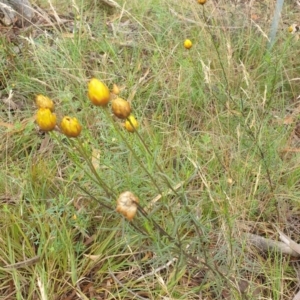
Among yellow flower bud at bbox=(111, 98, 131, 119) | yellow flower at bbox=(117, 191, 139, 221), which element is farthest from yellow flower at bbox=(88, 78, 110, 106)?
yellow flower at bbox=(117, 191, 139, 221)

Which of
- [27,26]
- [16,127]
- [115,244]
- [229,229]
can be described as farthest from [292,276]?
[27,26]

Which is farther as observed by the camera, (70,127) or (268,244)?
(268,244)

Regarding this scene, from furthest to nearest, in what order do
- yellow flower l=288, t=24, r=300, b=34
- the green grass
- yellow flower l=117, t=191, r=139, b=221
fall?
yellow flower l=288, t=24, r=300, b=34, the green grass, yellow flower l=117, t=191, r=139, b=221

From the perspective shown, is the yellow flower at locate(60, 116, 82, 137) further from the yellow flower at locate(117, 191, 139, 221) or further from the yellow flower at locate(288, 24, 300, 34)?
the yellow flower at locate(288, 24, 300, 34)

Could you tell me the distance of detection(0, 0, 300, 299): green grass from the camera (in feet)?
4.45

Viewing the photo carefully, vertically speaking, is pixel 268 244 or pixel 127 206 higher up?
pixel 127 206

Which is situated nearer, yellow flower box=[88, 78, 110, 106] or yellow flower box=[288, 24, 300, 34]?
yellow flower box=[88, 78, 110, 106]

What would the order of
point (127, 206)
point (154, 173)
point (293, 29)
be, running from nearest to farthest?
point (127, 206)
point (154, 173)
point (293, 29)

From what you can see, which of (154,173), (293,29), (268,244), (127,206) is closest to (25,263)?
(154,173)

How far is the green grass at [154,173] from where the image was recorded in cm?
136

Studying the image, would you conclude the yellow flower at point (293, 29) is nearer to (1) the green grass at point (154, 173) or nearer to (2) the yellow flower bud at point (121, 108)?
(1) the green grass at point (154, 173)

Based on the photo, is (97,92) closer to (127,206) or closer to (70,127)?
(70,127)

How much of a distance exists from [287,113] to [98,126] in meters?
0.85

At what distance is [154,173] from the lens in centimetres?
151
